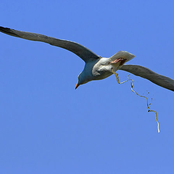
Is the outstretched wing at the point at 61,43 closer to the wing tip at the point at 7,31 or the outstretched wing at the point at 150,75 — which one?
the wing tip at the point at 7,31

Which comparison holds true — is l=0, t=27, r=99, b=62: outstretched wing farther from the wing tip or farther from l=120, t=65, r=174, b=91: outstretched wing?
l=120, t=65, r=174, b=91: outstretched wing

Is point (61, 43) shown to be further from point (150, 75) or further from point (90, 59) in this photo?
Answer: point (150, 75)

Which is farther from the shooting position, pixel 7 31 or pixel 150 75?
pixel 150 75

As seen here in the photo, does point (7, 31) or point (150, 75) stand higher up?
point (150, 75)

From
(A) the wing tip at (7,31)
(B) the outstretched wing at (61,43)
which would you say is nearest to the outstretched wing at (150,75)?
(B) the outstretched wing at (61,43)

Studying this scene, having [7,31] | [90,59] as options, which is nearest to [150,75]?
[90,59]

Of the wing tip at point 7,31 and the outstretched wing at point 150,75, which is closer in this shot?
the wing tip at point 7,31

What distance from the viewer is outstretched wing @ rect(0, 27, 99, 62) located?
11.1 meters

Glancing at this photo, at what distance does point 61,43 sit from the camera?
1141cm

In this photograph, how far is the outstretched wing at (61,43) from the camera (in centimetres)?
1110

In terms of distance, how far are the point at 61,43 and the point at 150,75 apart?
2.88m

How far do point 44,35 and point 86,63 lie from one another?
1432 mm

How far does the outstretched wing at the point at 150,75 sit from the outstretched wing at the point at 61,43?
51.8 inches

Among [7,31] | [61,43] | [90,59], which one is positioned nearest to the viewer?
[7,31]
